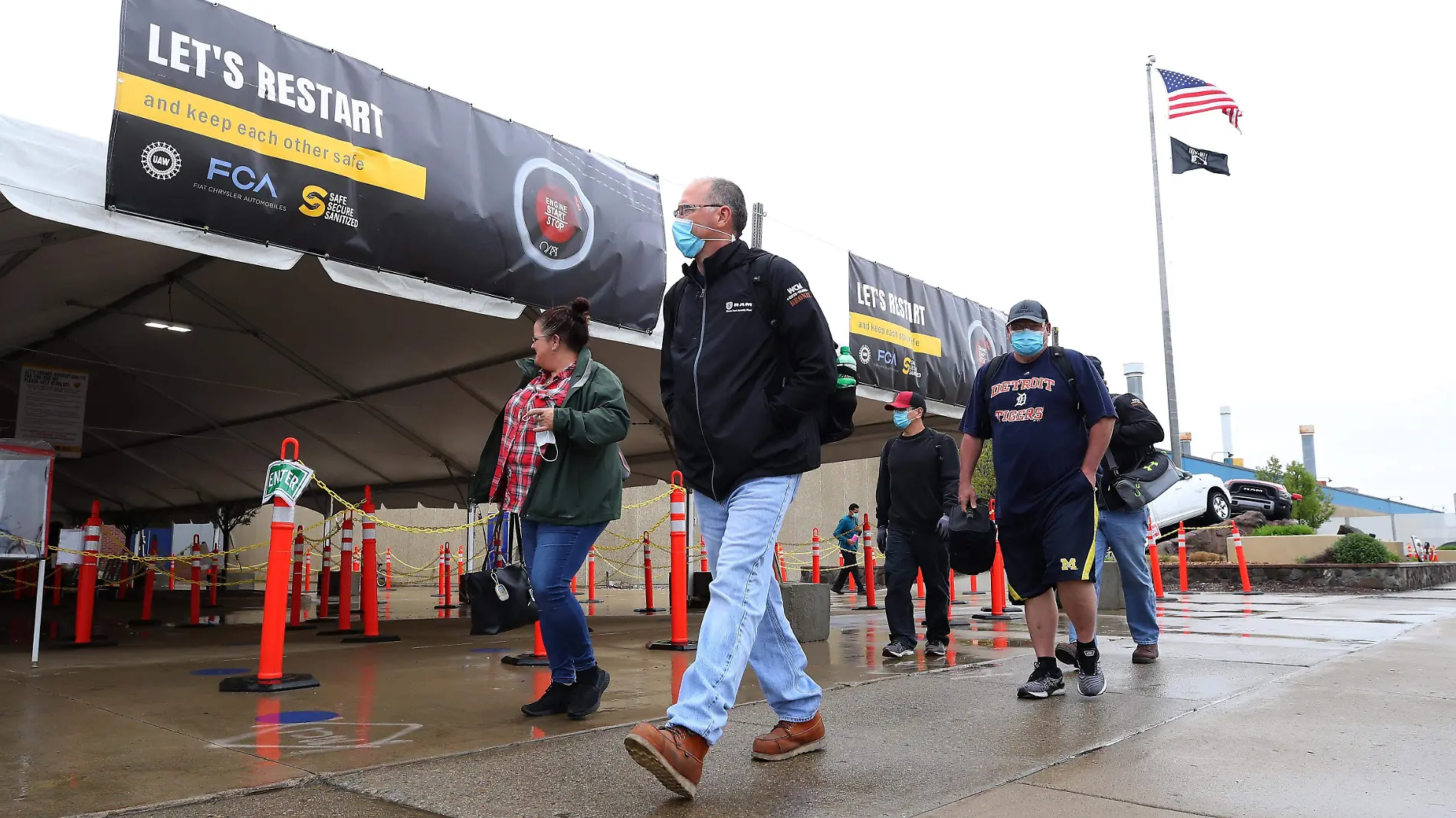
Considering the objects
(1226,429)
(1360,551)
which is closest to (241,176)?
(1360,551)

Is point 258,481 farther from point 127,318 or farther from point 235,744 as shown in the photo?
point 235,744

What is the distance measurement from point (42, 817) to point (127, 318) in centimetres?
820

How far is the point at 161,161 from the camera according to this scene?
545 cm

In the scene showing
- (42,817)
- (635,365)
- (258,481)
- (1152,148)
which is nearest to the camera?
(42,817)

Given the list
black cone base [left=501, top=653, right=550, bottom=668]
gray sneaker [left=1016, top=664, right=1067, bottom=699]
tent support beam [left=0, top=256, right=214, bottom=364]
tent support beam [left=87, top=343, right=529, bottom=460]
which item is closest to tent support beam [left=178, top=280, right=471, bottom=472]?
tent support beam [left=0, top=256, right=214, bottom=364]

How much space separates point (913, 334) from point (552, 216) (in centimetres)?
573

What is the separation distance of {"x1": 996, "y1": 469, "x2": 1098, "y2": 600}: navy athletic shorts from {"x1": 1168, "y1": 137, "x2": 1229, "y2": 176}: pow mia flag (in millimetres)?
19545

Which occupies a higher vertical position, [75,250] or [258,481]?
[75,250]

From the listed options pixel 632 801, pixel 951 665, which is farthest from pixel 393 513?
pixel 632 801

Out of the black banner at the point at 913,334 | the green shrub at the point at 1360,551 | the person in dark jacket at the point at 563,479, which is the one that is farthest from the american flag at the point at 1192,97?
the person in dark jacket at the point at 563,479

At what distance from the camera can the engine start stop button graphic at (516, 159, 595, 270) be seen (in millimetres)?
7363

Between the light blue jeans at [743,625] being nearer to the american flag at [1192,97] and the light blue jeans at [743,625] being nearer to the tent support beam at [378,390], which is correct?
the tent support beam at [378,390]

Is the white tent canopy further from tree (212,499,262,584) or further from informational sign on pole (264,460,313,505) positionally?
informational sign on pole (264,460,313,505)

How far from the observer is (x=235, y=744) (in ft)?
11.1
